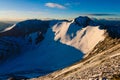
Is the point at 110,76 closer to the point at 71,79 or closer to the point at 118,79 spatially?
the point at 118,79

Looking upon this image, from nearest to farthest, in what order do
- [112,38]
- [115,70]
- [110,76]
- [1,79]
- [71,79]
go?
[110,76] → [115,70] → [71,79] → [1,79] → [112,38]

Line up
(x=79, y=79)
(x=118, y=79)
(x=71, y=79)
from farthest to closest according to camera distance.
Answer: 1. (x=71, y=79)
2. (x=79, y=79)
3. (x=118, y=79)

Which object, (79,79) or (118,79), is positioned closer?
(118,79)

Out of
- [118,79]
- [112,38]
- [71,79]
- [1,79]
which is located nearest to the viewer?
[118,79]

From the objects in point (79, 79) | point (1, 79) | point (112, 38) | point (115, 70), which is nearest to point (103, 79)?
point (115, 70)

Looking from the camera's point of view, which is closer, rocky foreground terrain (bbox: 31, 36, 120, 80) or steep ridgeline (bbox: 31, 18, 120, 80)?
steep ridgeline (bbox: 31, 18, 120, 80)

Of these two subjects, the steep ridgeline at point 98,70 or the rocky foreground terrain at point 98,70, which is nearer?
the steep ridgeline at point 98,70

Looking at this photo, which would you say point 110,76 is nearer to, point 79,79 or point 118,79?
point 118,79

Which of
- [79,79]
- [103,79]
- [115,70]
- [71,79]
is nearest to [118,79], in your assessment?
[103,79]

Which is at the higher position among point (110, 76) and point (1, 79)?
point (110, 76)
